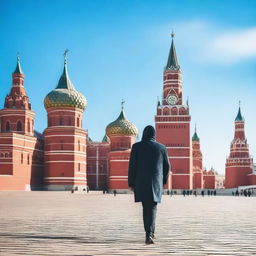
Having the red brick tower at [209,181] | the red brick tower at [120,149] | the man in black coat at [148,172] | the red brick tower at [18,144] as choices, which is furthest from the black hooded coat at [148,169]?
the red brick tower at [209,181]

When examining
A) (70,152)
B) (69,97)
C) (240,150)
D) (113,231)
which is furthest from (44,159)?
(113,231)

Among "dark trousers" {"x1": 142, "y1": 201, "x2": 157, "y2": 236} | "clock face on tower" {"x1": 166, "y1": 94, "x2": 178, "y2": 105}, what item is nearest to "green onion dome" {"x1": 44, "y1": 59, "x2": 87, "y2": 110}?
"clock face on tower" {"x1": 166, "y1": 94, "x2": 178, "y2": 105}

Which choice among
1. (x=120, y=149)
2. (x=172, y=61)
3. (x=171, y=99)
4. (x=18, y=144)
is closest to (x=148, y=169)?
(x=18, y=144)

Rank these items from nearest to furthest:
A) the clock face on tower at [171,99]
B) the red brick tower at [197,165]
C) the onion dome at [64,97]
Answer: the onion dome at [64,97] < the clock face on tower at [171,99] < the red brick tower at [197,165]

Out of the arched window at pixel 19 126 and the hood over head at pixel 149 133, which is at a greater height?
the arched window at pixel 19 126

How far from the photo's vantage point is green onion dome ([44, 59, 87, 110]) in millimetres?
64250

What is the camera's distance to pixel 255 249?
21.6ft

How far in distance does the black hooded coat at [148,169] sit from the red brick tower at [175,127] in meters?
65.1

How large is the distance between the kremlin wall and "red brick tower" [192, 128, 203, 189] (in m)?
27.8

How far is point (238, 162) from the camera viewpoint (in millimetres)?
94188

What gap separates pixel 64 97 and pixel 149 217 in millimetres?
57571

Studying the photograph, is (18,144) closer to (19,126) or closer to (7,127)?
(19,126)

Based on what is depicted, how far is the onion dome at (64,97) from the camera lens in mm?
64250

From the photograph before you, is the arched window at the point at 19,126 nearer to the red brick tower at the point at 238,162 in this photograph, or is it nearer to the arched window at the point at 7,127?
the arched window at the point at 7,127
